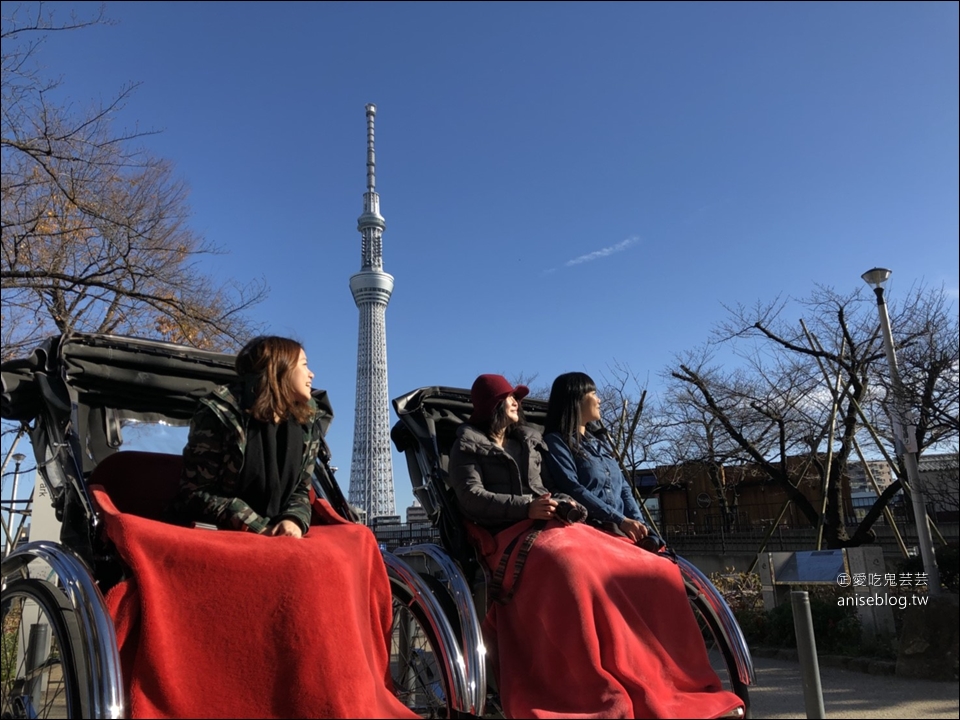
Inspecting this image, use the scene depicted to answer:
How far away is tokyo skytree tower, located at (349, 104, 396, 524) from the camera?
5628 centimetres

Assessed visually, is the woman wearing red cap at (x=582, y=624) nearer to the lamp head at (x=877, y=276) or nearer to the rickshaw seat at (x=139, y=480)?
the rickshaw seat at (x=139, y=480)

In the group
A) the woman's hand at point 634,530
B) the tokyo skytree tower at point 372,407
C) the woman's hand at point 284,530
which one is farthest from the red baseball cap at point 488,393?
the tokyo skytree tower at point 372,407

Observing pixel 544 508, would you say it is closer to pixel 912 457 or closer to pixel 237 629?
pixel 237 629

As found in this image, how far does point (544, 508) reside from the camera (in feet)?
9.30

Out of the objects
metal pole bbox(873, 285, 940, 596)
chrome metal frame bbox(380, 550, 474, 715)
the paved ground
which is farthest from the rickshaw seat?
metal pole bbox(873, 285, 940, 596)

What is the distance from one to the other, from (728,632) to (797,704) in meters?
1.47

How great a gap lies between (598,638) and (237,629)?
1.28m

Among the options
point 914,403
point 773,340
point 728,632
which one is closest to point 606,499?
point 728,632

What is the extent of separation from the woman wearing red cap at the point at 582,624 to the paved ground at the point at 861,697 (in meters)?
1.01

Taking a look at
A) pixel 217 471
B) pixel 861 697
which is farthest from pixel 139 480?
pixel 861 697

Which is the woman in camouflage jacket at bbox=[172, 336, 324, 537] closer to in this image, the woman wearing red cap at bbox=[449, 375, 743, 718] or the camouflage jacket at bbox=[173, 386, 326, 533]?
the camouflage jacket at bbox=[173, 386, 326, 533]

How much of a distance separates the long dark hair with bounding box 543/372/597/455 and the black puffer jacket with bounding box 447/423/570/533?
0.13 metres

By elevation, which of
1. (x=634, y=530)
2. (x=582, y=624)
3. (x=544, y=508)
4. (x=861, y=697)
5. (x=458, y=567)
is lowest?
(x=861, y=697)

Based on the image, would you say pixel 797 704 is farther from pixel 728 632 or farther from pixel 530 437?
pixel 530 437
